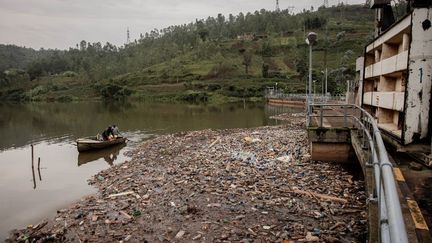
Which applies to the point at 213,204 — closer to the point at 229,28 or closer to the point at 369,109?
the point at 369,109

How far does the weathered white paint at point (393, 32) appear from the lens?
11.1 metres

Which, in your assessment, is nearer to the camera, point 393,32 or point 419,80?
point 419,80

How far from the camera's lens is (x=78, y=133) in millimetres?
39969

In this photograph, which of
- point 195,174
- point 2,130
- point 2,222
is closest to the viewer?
point 2,222

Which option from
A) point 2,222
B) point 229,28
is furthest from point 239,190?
point 229,28

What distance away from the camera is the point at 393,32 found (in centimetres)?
1280

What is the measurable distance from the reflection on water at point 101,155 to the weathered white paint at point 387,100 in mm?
17281

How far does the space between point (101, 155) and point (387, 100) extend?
20.7 m

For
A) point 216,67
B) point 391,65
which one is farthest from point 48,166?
point 216,67

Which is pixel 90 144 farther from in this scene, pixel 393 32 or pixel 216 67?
pixel 216 67

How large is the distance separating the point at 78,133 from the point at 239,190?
107 feet

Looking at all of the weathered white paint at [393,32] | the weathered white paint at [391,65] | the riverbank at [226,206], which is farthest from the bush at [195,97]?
the weathered white paint at [391,65]

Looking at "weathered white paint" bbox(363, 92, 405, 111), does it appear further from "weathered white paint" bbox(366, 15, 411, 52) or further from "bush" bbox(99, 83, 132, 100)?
"bush" bbox(99, 83, 132, 100)

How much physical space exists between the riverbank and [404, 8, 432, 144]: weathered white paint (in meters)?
2.79
